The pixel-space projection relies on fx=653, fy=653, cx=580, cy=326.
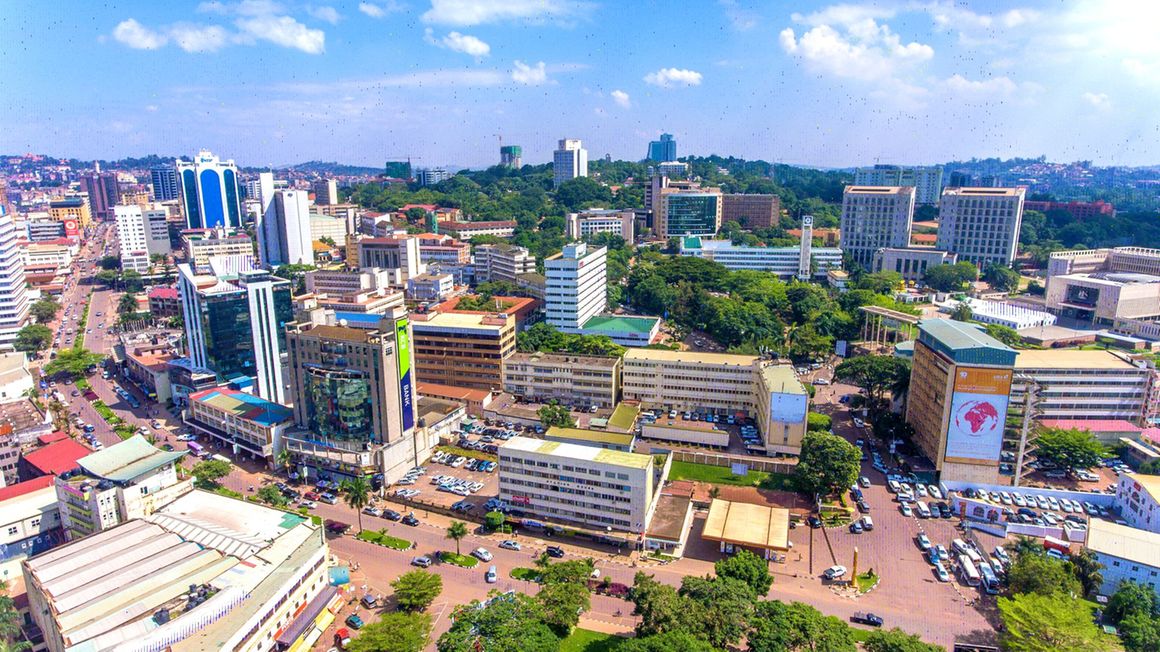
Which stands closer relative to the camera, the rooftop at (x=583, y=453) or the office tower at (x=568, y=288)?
the rooftop at (x=583, y=453)

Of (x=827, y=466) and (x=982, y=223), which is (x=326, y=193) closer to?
(x=982, y=223)

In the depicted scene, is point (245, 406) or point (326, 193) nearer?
point (245, 406)

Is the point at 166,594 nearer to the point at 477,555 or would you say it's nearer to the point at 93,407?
the point at 477,555

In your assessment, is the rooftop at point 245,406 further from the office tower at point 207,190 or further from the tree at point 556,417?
the office tower at point 207,190

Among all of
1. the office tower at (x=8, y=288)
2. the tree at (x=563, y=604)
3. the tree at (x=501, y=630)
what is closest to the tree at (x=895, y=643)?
the tree at (x=563, y=604)

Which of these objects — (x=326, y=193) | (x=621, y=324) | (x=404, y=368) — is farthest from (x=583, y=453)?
(x=326, y=193)

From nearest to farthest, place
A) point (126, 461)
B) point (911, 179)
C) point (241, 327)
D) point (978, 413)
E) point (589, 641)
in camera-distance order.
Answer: point (589, 641) → point (126, 461) → point (978, 413) → point (241, 327) → point (911, 179)
